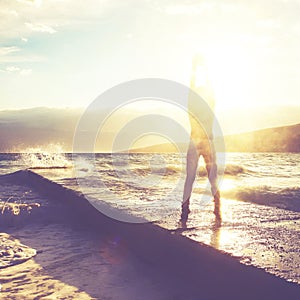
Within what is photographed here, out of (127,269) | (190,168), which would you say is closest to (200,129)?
(190,168)

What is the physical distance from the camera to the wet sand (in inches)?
140

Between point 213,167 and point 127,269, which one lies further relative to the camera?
point 213,167

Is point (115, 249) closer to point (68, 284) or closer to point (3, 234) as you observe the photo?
point (68, 284)

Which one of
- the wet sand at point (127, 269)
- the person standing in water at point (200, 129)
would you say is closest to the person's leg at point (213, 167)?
the person standing in water at point (200, 129)

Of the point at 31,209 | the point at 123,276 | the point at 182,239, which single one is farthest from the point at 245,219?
the point at 31,209

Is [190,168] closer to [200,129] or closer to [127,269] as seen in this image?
[200,129]

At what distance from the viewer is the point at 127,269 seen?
476 centimetres

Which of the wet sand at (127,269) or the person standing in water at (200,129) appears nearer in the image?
the wet sand at (127,269)

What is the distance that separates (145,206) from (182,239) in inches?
92.8

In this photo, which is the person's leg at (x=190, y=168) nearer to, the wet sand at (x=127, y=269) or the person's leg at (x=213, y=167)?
the person's leg at (x=213, y=167)

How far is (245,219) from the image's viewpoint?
545 centimetres

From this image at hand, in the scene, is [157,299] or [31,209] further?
[31,209]

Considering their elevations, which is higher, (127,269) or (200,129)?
(200,129)

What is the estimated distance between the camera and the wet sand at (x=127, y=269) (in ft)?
11.7
